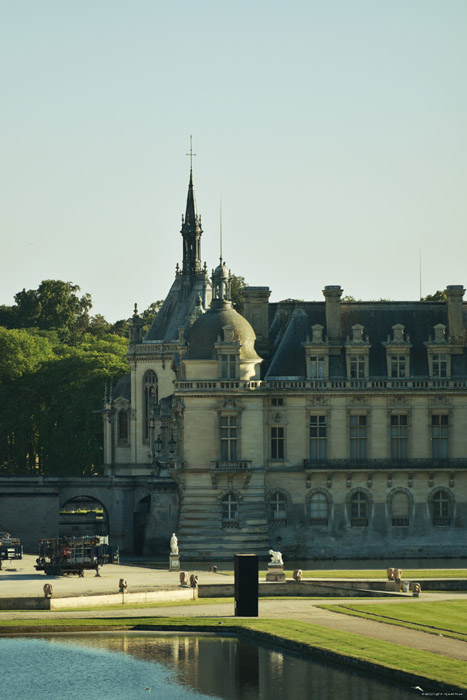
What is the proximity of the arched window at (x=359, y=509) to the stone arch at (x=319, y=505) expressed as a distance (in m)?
1.18

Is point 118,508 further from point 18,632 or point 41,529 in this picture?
point 18,632

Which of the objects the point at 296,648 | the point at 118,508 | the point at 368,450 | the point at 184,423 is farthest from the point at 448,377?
the point at 296,648

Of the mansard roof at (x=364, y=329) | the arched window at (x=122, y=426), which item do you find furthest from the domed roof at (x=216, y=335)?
the arched window at (x=122, y=426)

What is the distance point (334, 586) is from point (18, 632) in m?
15.6

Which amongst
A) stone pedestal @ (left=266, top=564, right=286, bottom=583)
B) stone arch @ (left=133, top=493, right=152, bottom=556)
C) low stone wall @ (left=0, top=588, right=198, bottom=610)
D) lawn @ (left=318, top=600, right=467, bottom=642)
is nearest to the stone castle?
stone arch @ (left=133, top=493, right=152, bottom=556)

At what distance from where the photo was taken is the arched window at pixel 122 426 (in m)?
115

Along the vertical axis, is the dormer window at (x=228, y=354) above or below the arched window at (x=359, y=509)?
above

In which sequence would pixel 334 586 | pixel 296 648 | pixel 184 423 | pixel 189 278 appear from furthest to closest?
pixel 189 278 < pixel 184 423 < pixel 334 586 < pixel 296 648

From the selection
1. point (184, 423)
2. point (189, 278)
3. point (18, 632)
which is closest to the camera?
point (18, 632)

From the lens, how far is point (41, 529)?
97.5m

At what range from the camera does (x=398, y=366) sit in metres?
88.4

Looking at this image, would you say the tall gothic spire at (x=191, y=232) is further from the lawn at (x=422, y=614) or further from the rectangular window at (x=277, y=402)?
the lawn at (x=422, y=614)

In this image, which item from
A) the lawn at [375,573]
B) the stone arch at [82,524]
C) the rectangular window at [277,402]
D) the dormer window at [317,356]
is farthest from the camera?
the stone arch at [82,524]

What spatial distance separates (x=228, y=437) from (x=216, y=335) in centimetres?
498
